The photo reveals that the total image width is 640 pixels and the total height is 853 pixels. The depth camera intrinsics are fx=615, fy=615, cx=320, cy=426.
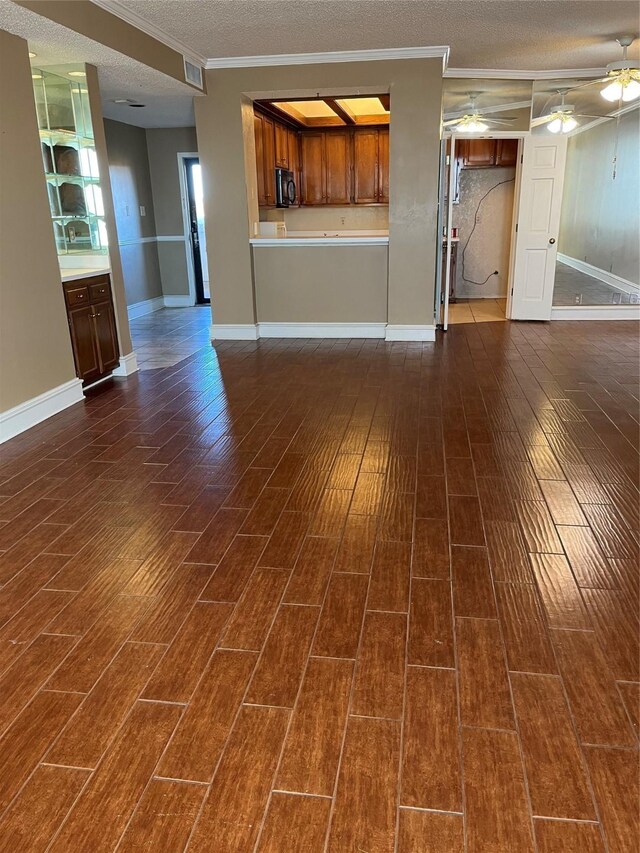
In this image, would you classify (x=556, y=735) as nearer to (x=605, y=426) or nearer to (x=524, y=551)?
(x=524, y=551)

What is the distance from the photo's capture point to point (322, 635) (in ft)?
6.79

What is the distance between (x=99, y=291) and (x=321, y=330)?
2531 mm

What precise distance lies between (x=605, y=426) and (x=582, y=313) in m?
4.00

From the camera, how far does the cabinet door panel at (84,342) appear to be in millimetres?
4648

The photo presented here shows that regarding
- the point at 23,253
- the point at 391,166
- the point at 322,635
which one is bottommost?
the point at 322,635

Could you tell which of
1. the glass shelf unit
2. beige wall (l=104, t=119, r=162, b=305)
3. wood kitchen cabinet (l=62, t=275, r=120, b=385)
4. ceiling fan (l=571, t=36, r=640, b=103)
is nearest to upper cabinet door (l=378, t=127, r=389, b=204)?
ceiling fan (l=571, t=36, r=640, b=103)

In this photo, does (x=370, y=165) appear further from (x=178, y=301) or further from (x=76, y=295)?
(x=76, y=295)

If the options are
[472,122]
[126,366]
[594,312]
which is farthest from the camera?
[594,312]

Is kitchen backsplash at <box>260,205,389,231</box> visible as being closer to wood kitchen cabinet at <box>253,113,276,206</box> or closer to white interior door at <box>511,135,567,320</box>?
wood kitchen cabinet at <box>253,113,276,206</box>

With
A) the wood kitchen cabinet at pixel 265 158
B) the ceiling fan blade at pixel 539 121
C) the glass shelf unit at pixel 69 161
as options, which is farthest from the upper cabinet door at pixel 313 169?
the glass shelf unit at pixel 69 161

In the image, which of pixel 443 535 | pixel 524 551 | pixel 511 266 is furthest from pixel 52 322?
pixel 511 266

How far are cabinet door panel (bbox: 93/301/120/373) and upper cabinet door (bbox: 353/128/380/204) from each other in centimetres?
450

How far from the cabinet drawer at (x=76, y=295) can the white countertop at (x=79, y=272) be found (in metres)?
0.08

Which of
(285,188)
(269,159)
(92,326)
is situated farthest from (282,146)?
(92,326)
